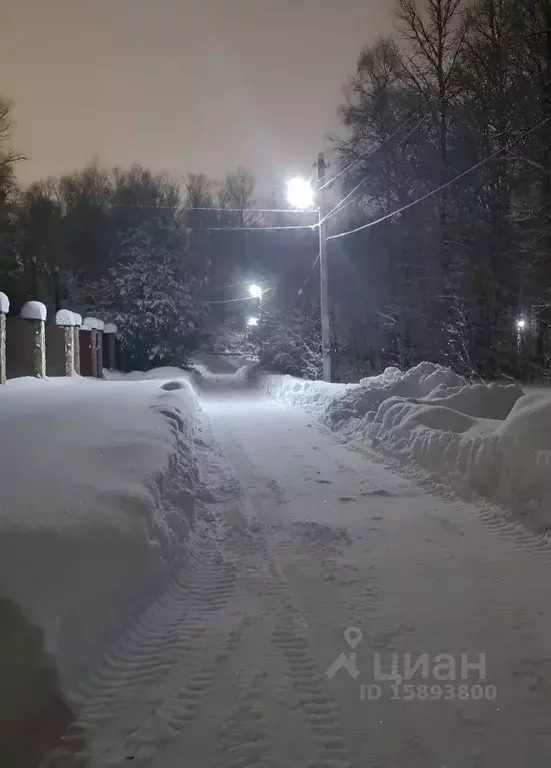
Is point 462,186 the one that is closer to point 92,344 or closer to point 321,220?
point 321,220

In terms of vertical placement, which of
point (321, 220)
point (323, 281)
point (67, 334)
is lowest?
point (67, 334)

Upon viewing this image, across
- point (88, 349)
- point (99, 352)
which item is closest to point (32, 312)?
point (88, 349)

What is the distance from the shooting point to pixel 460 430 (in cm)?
997

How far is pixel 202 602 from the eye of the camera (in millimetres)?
4918

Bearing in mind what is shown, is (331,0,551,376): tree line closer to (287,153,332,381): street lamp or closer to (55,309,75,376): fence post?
(287,153,332,381): street lamp

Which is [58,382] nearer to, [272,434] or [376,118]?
[272,434]

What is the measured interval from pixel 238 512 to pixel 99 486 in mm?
2387

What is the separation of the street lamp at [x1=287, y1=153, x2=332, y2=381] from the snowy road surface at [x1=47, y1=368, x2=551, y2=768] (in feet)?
47.8

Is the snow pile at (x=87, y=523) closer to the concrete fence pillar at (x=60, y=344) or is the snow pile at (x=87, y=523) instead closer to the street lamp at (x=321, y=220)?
the street lamp at (x=321, y=220)

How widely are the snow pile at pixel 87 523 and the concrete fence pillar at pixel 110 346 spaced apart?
2399cm

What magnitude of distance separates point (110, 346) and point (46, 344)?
416 inches

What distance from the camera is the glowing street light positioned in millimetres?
23078

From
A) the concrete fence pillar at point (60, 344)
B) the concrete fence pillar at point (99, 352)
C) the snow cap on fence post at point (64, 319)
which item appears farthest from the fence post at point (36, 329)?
the concrete fence pillar at point (99, 352)

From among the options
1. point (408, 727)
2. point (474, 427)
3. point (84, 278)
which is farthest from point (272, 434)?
point (84, 278)
